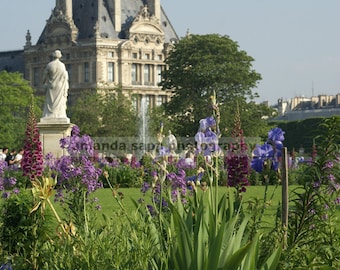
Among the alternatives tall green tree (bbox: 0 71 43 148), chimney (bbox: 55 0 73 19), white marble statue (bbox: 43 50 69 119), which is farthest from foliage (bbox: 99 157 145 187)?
chimney (bbox: 55 0 73 19)

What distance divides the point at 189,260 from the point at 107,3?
294ft

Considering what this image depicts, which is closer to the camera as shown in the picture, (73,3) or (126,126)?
(126,126)

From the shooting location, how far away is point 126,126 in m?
60.2

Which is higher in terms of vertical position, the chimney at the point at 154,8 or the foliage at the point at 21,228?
the chimney at the point at 154,8

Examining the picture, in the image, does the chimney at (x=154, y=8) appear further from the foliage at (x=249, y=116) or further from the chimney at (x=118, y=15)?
the foliage at (x=249, y=116)

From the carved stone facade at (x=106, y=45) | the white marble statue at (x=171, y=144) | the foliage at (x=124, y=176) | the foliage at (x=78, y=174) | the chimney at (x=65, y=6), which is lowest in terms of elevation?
the foliage at (x=124, y=176)

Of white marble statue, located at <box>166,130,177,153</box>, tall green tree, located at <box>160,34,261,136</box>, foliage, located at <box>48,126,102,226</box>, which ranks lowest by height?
foliage, located at <box>48,126,102,226</box>

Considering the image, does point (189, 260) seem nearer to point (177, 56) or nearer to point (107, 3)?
point (177, 56)

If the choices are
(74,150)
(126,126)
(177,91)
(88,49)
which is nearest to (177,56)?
(177,91)

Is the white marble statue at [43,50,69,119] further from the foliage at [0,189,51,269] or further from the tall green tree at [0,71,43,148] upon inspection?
the tall green tree at [0,71,43,148]

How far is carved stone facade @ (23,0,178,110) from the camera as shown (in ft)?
306

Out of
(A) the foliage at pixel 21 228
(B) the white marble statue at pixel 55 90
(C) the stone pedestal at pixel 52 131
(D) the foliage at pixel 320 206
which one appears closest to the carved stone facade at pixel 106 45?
(B) the white marble statue at pixel 55 90

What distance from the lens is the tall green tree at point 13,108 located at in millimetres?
62688

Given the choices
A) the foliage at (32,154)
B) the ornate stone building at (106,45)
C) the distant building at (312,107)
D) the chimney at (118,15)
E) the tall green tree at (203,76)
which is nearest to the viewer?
the foliage at (32,154)
